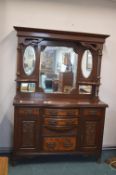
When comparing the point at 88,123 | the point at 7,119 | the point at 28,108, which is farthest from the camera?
the point at 7,119

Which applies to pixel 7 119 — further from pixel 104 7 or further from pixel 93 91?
pixel 104 7

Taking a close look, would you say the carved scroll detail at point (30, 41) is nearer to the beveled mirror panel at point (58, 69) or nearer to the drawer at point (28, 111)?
the beveled mirror panel at point (58, 69)

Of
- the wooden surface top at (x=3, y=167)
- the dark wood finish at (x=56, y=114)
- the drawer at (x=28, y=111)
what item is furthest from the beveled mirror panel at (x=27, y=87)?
the wooden surface top at (x=3, y=167)

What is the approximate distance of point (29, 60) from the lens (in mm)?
3277

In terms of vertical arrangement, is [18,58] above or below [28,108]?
above

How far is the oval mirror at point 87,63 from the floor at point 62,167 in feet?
4.20

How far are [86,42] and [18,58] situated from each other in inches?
39.8

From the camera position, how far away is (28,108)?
2979mm

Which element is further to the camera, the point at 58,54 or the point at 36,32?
the point at 58,54

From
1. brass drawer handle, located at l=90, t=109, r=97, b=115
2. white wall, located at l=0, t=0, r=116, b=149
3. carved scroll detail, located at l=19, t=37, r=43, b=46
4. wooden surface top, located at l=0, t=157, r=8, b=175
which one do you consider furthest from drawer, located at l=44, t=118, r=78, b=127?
wooden surface top, located at l=0, t=157, r=8, b=175

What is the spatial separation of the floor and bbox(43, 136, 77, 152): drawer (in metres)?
0.22

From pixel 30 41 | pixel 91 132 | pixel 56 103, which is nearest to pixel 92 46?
pixel 30 41

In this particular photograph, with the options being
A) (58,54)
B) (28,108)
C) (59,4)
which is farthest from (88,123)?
(59,4)

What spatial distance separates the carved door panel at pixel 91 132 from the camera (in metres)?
3.18
